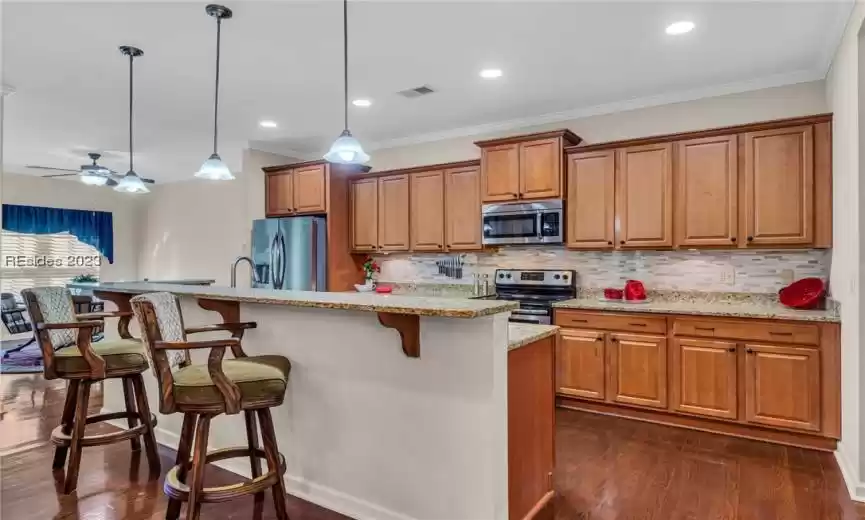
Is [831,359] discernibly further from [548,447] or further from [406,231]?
[406,231]

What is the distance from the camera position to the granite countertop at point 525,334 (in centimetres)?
211

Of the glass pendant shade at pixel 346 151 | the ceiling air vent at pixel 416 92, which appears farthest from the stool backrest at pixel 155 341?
the ceiling air vent at pixel 416 92

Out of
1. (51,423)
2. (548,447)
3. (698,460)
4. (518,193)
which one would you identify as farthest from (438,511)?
(51,423)

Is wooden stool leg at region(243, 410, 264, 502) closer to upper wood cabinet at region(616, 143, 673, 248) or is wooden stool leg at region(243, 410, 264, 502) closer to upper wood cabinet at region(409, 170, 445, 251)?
upper wood cabinet at region(409, 170, 445, 251)

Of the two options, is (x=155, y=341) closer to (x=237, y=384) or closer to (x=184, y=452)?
(x=237, y=384)

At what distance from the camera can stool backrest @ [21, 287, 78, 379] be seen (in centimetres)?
265

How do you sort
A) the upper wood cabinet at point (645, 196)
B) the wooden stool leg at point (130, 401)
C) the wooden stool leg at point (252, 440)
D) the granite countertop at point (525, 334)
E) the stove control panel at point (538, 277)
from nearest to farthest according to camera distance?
the granite countertop at point (525, 334) < the wooden stool leg at point (252, 440) < the wooden stool leg at point (130, 401) < the upper wood cabinet at point (645, 196) < the stove control panel at point (538, 277)

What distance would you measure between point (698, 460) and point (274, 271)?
4.23 m

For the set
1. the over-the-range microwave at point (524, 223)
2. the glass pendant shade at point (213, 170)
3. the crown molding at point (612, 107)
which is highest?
the crown molding at point (612, 107)

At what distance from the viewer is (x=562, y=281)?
4.50 meters

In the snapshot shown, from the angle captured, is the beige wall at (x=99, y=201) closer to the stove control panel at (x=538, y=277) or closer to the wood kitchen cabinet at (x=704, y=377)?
the stove control panel at (x=538, y=277)

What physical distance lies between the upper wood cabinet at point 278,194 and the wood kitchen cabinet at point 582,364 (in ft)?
11.0

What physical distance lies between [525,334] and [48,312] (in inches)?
102

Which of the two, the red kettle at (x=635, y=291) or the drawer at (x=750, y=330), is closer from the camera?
the drawer at (x=750, y=330)
